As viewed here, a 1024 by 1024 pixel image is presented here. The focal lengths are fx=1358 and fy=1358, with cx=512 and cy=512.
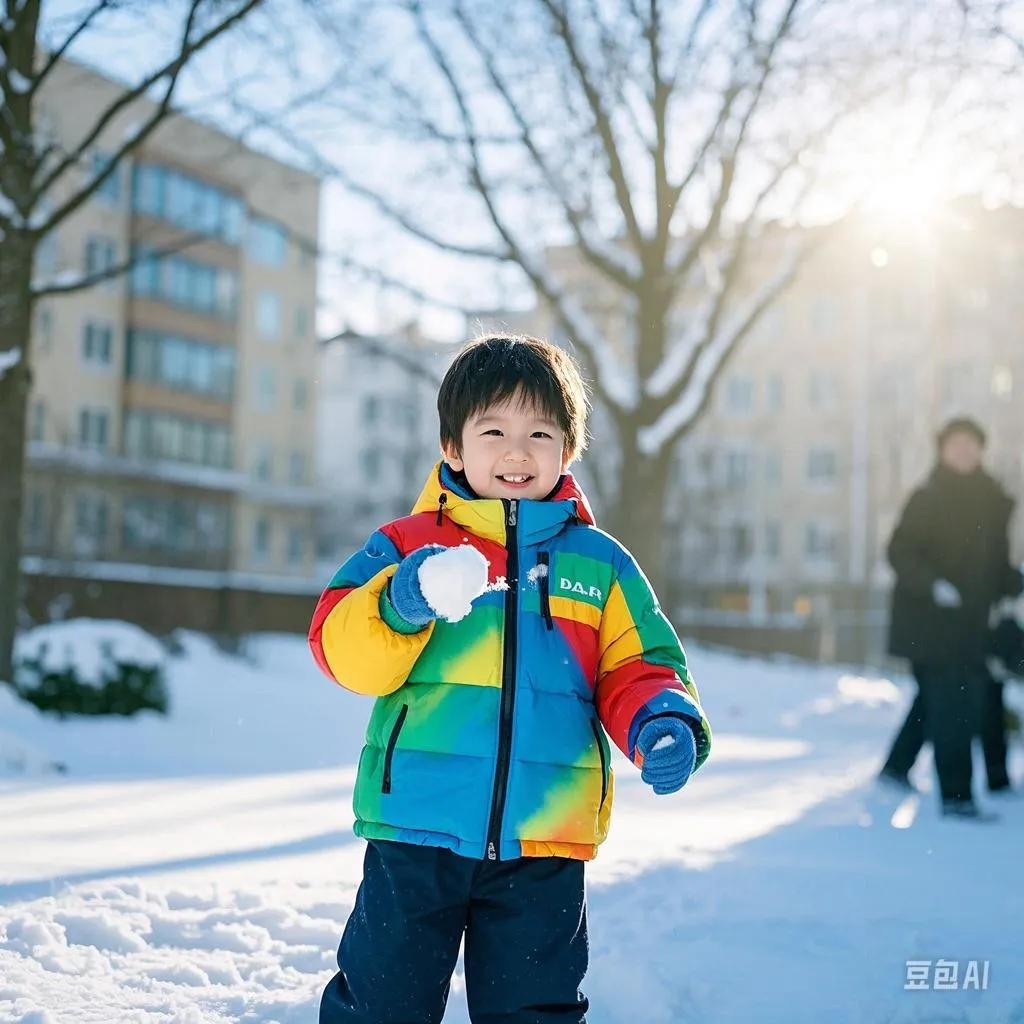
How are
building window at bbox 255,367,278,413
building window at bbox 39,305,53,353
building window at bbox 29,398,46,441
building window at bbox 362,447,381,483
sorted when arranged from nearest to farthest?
1. building window at bbox 39,305,53,353
2. building window at bbox 29,398,46,441
3. building window at bbox 255,367,278,413
4. building window at bbox 362,447,381,483

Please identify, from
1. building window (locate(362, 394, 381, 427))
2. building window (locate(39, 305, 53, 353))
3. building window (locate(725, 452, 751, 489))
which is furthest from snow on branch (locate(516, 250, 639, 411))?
building window (locate(362, 394, 381, 427))

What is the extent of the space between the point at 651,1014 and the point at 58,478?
19.7 metres

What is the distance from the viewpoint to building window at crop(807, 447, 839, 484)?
182 ft

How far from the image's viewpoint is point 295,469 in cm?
5272

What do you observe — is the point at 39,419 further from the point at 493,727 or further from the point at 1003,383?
the point at 493,727

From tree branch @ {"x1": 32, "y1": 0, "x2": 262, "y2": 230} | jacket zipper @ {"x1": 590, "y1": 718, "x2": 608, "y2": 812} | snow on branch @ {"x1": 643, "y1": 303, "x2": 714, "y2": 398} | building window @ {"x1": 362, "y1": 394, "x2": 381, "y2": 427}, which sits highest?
building window @ {"x1": 362, "y1": 394, "x2": 381, "y2": 427}

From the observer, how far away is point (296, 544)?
52625 mm

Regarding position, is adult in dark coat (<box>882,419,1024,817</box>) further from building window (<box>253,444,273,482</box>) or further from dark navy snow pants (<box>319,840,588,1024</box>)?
building window (<box>253,444,273,482</box>)

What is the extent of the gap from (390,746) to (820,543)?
177ft

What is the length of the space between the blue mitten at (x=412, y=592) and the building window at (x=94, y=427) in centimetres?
3921

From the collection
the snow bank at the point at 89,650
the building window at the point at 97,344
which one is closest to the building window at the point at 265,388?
the building window at the point at 97,344

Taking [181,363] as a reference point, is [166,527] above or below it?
below

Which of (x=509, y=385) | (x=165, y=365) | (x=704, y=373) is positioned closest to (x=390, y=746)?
(x=509, y=385)

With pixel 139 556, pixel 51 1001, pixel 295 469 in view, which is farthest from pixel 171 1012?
pixel 295 469
